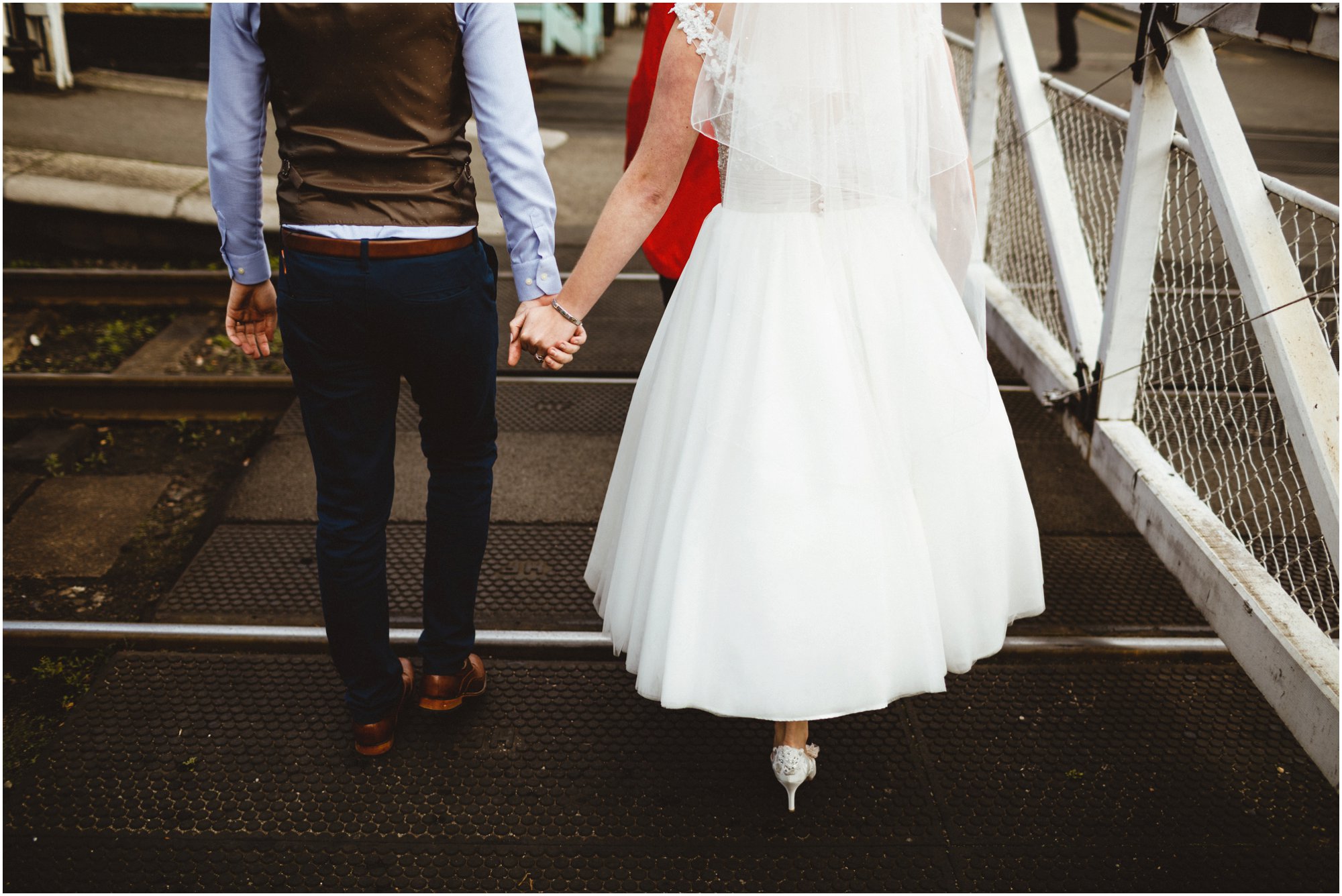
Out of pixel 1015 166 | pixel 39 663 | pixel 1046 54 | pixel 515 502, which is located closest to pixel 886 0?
pixel 515 502

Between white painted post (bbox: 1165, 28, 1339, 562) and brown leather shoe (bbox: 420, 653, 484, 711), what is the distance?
75.2 inches

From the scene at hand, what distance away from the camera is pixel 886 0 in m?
1.94

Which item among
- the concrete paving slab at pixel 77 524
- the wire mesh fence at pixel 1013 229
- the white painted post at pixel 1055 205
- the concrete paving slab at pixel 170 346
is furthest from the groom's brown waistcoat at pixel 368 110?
the wire mesh fence at pixel 1013 229

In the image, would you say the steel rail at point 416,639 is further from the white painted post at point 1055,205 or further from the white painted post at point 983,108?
the white painted post at point 983,108

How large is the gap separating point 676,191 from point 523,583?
1.26m

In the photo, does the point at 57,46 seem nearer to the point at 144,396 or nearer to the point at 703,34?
the point at 144,396

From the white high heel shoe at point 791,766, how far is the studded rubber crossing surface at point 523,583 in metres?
0.84

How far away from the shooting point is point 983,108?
201 inches

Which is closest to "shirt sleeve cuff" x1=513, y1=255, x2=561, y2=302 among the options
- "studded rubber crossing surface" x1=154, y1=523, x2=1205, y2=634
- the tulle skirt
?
the tulle skirt

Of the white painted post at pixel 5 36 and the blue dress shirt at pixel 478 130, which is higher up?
the blue dress shirt at pixel 478 130

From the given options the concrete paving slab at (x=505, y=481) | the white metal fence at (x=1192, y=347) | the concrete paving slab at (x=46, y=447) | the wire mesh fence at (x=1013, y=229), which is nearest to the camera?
the white metal fence at (x=1192, y=347)

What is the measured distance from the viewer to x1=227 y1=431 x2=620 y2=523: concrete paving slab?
11.6 feet

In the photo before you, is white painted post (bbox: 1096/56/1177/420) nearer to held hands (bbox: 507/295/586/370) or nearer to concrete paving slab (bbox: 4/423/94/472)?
held hands (bbox: 507/295/586/370)

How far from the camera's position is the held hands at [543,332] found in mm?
2119
